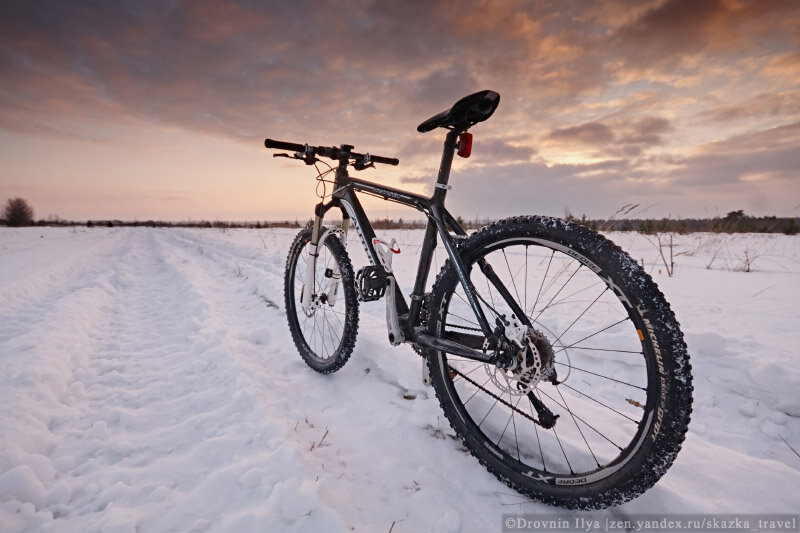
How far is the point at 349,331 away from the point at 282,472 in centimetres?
111

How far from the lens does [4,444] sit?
1.67 metres

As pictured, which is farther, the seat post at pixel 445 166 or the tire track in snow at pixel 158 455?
the seat post at pixel 445 166

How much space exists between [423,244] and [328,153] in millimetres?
1370

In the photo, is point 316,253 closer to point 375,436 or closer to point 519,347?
point 375,436

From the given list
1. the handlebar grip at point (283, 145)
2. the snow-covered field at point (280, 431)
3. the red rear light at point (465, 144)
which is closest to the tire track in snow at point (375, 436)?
the snow-covered field at point (280, 431)

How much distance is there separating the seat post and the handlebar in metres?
1.12

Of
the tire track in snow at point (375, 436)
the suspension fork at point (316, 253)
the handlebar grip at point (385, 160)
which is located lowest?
the tire track in snow at point (375, 436)

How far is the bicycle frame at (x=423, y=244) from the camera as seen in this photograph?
1.76 meters

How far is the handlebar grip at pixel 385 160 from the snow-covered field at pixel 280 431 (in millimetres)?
1603

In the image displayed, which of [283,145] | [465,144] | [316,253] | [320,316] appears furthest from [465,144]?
[320,316]

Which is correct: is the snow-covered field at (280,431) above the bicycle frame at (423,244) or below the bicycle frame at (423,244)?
below

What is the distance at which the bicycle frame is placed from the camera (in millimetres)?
1760

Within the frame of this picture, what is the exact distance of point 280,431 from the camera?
185 cm

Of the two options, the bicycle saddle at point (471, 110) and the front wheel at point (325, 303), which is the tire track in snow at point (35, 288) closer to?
the front wheel at point (325, 303)
